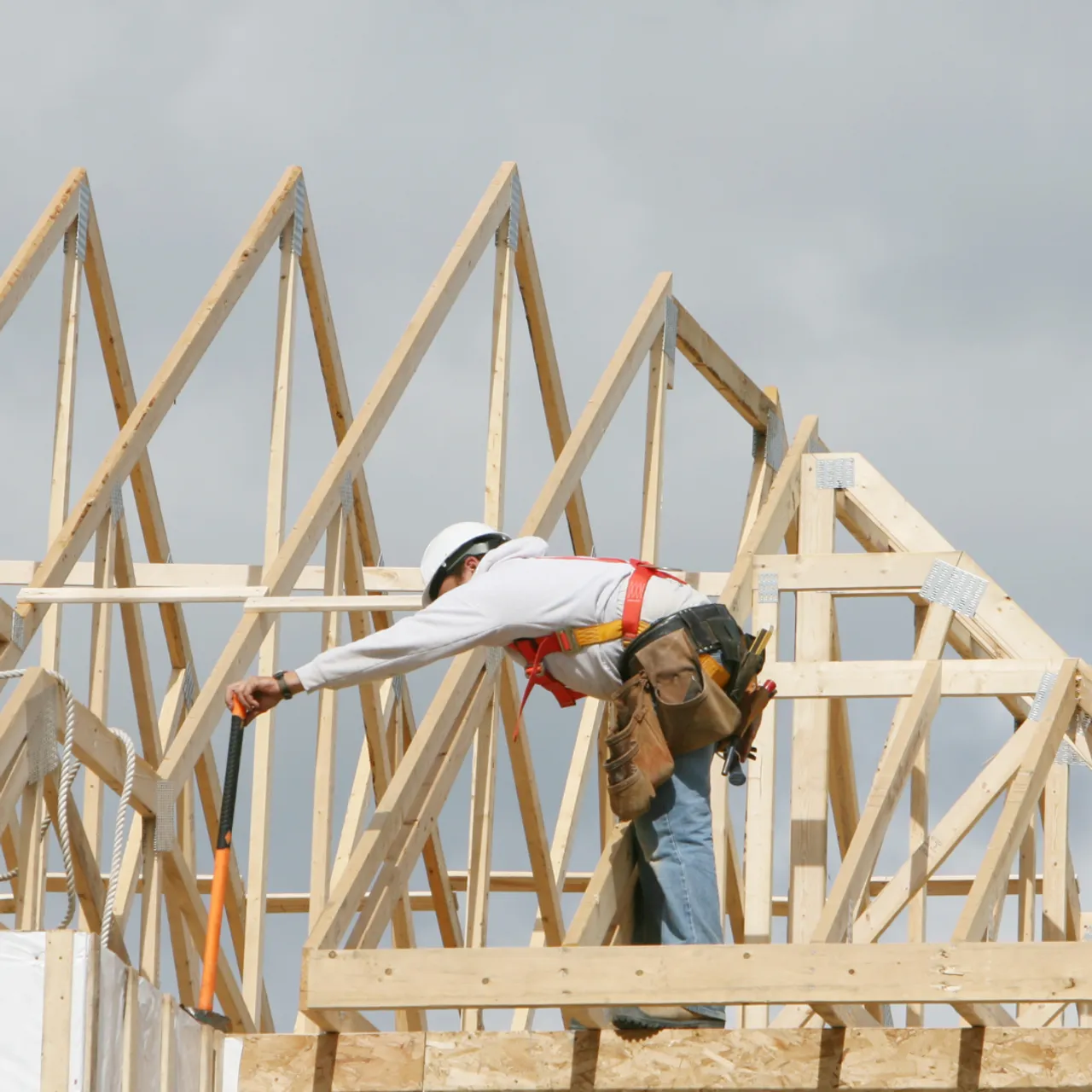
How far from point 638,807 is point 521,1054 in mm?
929

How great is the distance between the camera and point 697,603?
27.0 feet

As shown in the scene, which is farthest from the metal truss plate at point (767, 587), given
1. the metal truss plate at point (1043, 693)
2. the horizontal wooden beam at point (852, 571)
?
the metal truss plate at point (1043, 693)

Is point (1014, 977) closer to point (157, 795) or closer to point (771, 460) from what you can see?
point (157, 795)

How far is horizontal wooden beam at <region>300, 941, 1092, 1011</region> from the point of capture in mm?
6742

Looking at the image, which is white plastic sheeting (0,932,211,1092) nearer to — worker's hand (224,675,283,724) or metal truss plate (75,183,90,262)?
worker's hand (224,675,283,724)

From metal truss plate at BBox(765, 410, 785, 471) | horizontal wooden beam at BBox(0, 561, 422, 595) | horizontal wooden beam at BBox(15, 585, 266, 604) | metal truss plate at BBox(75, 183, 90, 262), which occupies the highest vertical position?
metal truss plate at BBox(75, 183, 90, 262)

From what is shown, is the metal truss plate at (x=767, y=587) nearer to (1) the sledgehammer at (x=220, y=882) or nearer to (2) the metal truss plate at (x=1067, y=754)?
(2) the metal truss plate at (x=1067, y=754)

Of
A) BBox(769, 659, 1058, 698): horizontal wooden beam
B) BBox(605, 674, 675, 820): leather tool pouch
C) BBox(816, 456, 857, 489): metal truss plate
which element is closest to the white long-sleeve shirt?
BBox(605, 674, 675, 820): leather tool pouch

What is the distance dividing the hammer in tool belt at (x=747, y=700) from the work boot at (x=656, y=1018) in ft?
3.38

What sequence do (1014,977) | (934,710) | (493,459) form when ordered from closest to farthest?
(1014,977), (934,710), (493,459)

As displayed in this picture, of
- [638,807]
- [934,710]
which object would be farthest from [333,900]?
[934,710]

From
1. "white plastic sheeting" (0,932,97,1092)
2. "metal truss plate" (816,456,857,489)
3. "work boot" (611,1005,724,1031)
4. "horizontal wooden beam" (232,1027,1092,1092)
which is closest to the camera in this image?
"white plastic sheeting" (0,932,97,1092)

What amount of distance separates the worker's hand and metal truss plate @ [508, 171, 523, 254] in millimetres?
5838

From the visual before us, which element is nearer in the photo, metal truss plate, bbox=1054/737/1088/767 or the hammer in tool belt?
the hammer in tool belt
